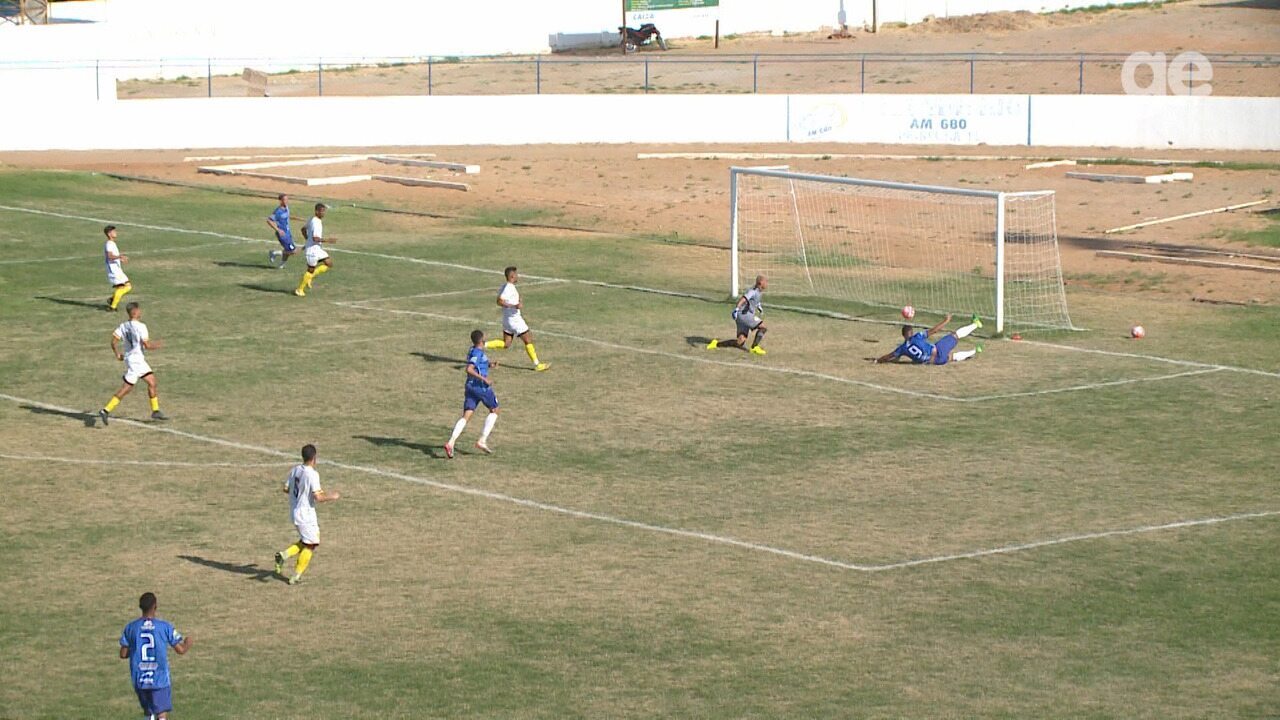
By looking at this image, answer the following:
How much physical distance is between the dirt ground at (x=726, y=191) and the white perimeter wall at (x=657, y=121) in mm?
953

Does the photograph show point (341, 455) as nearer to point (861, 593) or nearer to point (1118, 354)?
point (861, 593)

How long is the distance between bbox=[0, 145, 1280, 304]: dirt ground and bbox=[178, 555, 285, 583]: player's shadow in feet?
78.7

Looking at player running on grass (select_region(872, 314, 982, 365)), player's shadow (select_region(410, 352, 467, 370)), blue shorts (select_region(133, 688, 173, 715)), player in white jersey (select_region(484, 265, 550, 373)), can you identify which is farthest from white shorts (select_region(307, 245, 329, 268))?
blue shorts (select_region(133, 688, 173, 715))

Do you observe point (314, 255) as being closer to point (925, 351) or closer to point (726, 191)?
point (925, 351)

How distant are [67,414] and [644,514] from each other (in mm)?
10617

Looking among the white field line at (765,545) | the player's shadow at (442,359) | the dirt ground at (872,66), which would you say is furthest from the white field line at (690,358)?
the dirt ground at (872,66)

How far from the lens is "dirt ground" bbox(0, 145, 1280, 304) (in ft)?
135

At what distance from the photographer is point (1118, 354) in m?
31.9

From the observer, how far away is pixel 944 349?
102ft

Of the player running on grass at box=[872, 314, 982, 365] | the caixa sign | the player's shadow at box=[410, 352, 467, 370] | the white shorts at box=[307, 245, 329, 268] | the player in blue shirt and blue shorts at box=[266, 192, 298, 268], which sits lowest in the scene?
the player's shadow at box=[410, 352, 467, 370]

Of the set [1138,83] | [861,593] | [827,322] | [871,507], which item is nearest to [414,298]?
[827,322]

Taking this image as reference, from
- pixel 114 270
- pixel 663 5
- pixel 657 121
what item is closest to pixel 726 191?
pixel 657 121

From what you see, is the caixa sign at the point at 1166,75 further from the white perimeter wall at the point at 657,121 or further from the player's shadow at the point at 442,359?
the player's shadow at the point at 442,359

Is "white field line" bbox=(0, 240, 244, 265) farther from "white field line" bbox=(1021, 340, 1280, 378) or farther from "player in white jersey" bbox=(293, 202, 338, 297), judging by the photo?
"white field line" bbox=(1021, 340, 1280, 378)
